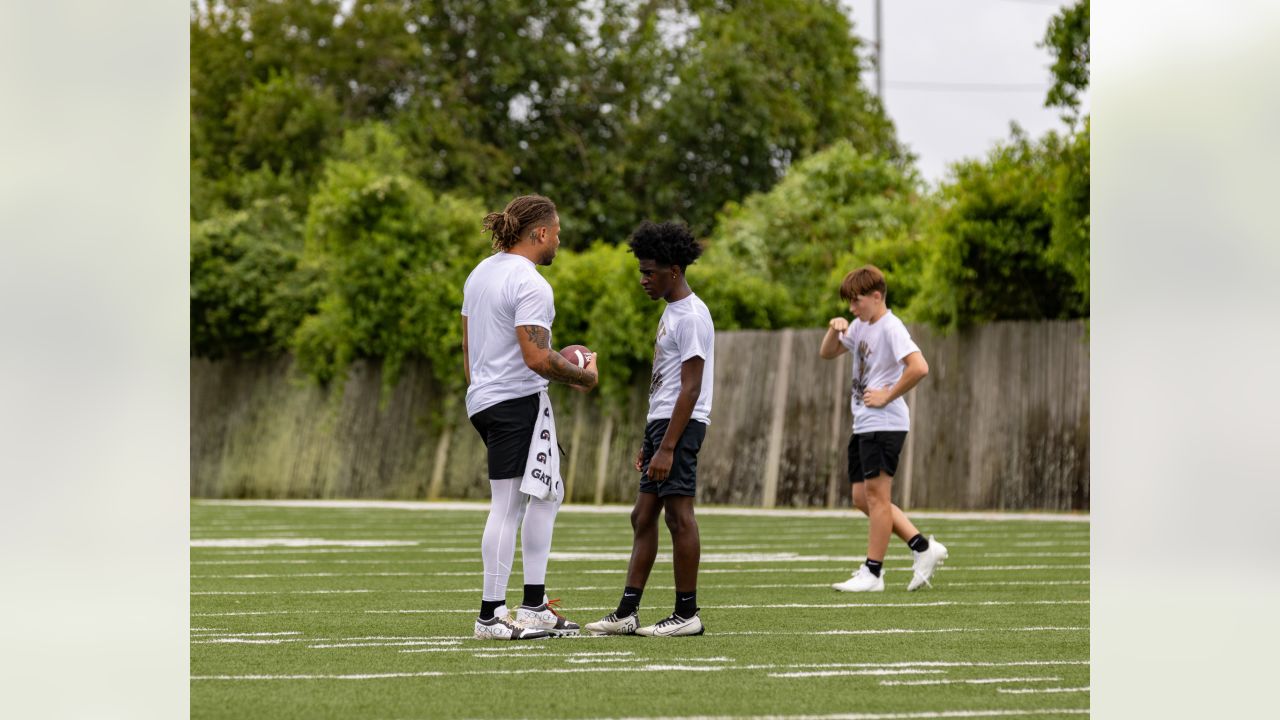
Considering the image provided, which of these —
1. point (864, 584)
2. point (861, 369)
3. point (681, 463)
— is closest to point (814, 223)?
point (861, 369)

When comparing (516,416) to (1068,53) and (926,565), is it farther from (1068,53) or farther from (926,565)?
(1068,53)

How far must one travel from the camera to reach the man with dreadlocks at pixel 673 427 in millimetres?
8094

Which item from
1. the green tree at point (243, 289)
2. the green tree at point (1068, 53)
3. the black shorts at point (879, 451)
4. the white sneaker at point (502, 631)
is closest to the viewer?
the white sneaker at point (502, 631)

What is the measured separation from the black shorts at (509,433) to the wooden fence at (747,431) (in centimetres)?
1274

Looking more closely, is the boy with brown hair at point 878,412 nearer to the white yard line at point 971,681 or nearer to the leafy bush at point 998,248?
the white yard line at point 971,681

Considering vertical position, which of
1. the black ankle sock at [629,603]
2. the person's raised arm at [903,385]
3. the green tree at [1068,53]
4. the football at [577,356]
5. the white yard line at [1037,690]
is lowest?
the white yard line at [1037,690]

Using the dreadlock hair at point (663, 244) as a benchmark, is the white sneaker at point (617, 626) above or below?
below

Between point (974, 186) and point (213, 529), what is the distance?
9.28m

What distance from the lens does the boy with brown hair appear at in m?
10.5

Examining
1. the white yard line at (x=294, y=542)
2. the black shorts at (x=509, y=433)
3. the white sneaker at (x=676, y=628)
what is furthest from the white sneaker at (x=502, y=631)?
the white yard line at (x=294, y=542)

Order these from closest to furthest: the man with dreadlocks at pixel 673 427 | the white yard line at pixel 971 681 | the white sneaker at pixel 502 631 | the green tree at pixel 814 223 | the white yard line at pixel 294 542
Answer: the white yard line at pixel 971 681 < the white sneaker at pixel 502 631 < the man with dreadlocks at pixel 673 427 < the white yard line at pixel 294 542 < the green tree at pixel 814 223

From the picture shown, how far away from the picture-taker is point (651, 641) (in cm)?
788

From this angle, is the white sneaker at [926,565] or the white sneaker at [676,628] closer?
the white sneaker at [676,628]
